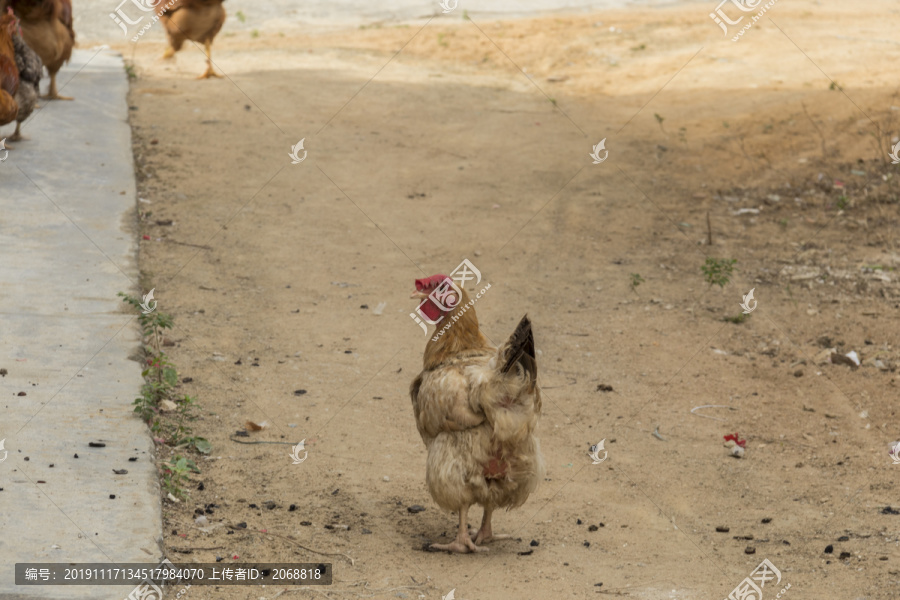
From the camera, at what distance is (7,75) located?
805cm

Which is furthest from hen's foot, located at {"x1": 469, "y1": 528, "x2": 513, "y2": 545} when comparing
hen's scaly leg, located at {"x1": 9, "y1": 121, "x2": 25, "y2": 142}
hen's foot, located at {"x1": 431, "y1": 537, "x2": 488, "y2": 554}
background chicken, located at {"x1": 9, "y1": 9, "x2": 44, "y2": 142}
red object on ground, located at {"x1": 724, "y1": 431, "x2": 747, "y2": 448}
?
hen's scaly leg, located at {"x1": 9, "y1": 121, "x2": 25, "y2": 142}

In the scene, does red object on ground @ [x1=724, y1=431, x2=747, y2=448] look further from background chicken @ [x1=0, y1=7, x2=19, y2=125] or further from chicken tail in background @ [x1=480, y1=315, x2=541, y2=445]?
background chicken @ [x1=0, y1=7, x2=19, y2=125]

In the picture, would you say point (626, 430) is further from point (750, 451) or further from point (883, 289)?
point (883, 289)

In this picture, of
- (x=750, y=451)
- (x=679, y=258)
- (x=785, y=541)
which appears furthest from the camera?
(x=679, y=258)

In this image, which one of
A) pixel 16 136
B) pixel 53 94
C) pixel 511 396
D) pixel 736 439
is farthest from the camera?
pixel 53 94

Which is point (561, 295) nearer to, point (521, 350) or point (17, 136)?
point (521, 350)

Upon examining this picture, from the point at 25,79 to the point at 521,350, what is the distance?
281 inches

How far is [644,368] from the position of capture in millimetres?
6566

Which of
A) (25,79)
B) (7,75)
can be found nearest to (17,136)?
(25,79)

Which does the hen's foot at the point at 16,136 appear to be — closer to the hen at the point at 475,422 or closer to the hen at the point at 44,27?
the hen at the point at 44,27

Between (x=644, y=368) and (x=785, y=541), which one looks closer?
(x=785, y=541)

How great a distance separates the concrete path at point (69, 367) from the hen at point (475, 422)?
53.1 inches

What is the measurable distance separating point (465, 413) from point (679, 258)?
480cm

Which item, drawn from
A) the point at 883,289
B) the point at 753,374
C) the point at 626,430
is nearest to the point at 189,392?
the point at 626,430
